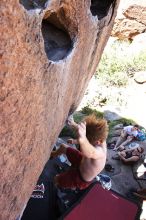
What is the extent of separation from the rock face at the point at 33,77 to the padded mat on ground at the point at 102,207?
1.42 m

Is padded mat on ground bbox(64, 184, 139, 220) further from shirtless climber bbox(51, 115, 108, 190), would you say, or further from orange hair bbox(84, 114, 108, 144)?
orange hair bbox(84, 114, 108, 144)

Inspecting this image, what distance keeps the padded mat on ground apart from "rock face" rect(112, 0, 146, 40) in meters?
12.5

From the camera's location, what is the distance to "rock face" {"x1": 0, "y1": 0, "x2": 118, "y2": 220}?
174 centimetres

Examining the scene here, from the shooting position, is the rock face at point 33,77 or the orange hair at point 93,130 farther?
the orange hair at point 93,130

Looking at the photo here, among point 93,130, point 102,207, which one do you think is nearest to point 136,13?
point 102,207

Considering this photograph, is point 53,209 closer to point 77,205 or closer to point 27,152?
point 77,205

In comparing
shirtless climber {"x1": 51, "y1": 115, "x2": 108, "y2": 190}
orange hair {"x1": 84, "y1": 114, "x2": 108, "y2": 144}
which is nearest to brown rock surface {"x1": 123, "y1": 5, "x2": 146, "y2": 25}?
shirtless climber {"x1": 51, "y1": 115, "x2": 108, "y2": 190}

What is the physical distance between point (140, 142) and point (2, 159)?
306 inches

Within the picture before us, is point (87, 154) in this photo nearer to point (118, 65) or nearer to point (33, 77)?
point (33, 77)

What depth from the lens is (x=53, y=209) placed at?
168 inches

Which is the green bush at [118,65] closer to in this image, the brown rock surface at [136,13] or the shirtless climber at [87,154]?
the brown rock surface at [136,13]

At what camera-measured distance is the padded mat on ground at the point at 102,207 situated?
408cm

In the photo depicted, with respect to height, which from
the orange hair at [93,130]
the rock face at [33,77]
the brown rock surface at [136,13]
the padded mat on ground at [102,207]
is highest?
the rock face at [33,77]

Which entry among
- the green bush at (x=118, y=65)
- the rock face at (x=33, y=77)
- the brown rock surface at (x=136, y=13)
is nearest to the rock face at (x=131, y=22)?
the brown rock surface at (x=136, y=13)
